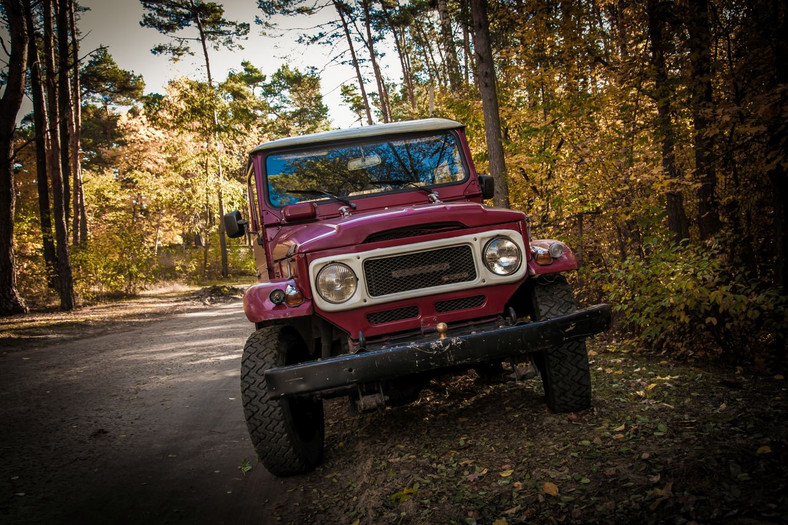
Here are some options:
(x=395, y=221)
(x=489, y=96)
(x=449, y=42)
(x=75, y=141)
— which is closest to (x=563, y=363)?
(x=395, y=221)

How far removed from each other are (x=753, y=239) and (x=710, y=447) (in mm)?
3251

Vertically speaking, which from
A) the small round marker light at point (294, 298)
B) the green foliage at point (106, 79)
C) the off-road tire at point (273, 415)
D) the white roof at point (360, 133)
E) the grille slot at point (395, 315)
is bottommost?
the off-road tire at point (273, 415)

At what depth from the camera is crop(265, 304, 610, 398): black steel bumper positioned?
281 centimetres

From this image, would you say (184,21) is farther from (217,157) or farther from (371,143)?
(371,143)

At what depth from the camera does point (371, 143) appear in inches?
175

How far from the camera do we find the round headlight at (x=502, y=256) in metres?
3.25

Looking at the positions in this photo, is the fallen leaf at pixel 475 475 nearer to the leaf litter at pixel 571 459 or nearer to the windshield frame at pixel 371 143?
the leaf litter at pixel 571 459

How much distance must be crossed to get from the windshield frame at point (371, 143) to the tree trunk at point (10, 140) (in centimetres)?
1022

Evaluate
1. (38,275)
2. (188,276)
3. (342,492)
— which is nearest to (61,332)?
(38,275)

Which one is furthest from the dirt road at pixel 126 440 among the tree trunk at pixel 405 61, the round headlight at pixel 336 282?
the tree trunk at pixel 405 61

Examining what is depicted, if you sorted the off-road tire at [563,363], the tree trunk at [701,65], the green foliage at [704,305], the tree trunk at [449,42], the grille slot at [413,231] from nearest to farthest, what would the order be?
the grille slot at [413,231]
the off-road tire at [563,363]
the green foliage at [704,305]
the tree trunk at [701,65]
the tree trunk at [449,42]

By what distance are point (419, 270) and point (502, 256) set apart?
1.82 feet

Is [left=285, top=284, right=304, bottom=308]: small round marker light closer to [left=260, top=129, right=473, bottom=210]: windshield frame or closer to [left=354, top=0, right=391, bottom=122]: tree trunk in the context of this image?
[left=260, top=129, right=473, bottom=210]: windshield frame

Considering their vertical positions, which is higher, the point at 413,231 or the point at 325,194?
the point at 325,194
